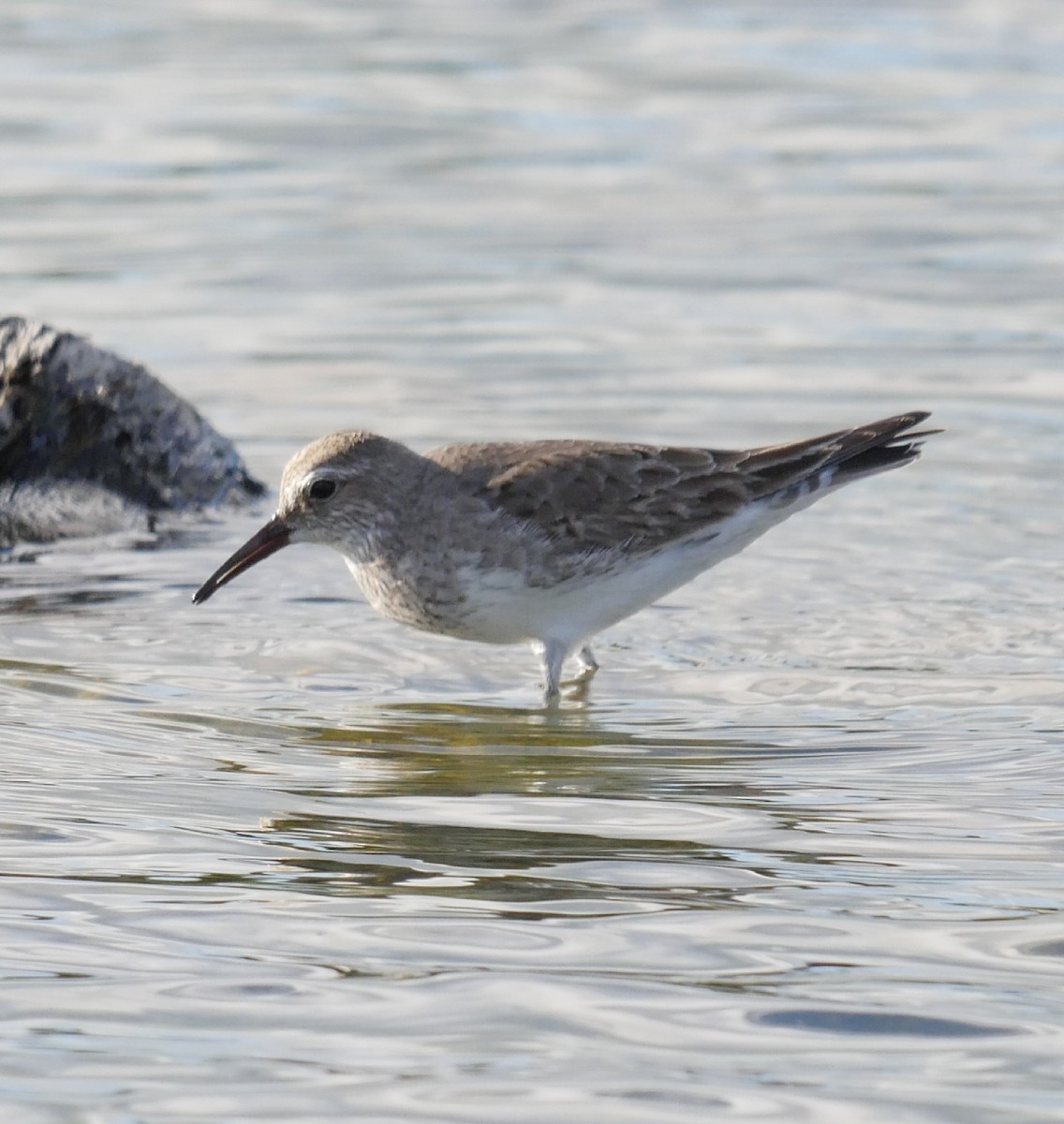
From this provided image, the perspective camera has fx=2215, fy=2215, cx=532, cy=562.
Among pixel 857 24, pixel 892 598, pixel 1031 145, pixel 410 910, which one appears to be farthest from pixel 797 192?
pixel 410 910

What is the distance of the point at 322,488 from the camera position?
354 inches

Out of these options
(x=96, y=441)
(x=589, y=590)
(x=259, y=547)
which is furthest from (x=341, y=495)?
(x=96, y=441)

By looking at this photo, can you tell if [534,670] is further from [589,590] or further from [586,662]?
[589,590]

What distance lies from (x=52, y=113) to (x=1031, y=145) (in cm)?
892

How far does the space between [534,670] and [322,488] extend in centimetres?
122

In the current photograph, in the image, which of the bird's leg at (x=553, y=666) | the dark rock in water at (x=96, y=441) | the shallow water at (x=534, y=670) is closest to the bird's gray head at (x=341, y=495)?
the shallow water at (x=534, y=670)

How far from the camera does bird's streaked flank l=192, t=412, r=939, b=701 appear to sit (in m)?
8.77

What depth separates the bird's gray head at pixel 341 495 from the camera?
29.3ft

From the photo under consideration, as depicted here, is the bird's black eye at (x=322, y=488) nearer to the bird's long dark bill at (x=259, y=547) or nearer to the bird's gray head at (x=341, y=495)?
the bird's gray head at (x=341, y=495)

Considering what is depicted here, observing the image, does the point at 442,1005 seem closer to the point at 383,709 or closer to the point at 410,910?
the point at 410,910

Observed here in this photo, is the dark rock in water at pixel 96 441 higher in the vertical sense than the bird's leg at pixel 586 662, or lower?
higher

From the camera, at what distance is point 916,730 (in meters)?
7.98

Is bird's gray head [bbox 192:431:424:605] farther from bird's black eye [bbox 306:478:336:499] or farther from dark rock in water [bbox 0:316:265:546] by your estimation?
dark rock in water [bbox 0:316:265:546]

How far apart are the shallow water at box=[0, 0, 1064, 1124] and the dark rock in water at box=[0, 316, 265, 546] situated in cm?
38
